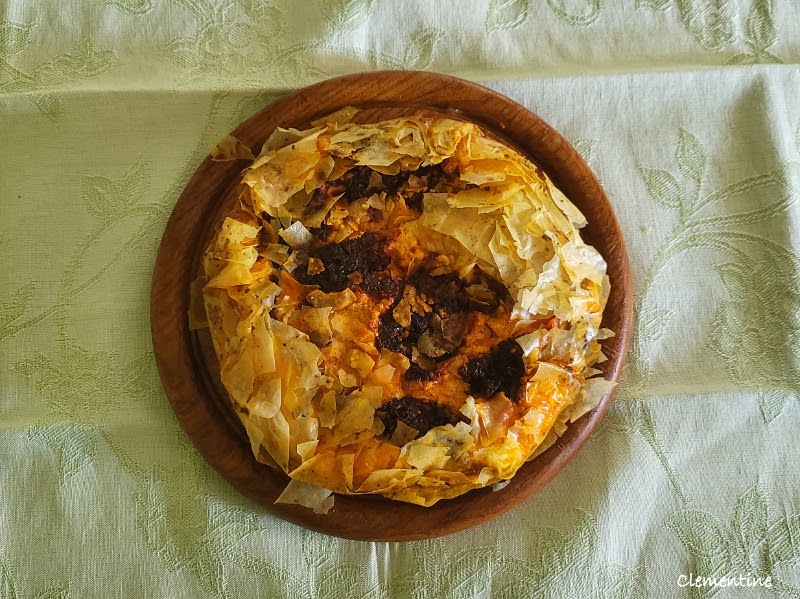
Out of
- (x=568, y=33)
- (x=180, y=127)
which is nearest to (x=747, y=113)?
(x=568, y=33)

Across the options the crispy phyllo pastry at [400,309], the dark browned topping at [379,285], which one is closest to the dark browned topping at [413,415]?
the crispy phyllo pastry at [400,309]

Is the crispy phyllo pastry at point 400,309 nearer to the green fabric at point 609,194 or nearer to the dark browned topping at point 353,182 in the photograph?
the dark browned topping at point 353,182

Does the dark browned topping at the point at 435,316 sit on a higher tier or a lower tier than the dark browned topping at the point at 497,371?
higher

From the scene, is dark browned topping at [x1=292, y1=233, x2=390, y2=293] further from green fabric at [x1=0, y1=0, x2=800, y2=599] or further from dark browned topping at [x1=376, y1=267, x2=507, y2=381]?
green fabric at [x1=0, y1=0, x2=800, y2=599]

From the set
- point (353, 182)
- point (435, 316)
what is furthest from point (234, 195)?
point (435, 316)

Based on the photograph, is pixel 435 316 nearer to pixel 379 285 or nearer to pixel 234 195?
pixel 379 285

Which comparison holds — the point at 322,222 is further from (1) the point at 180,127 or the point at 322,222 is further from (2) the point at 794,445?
(2) the point at 794,445
